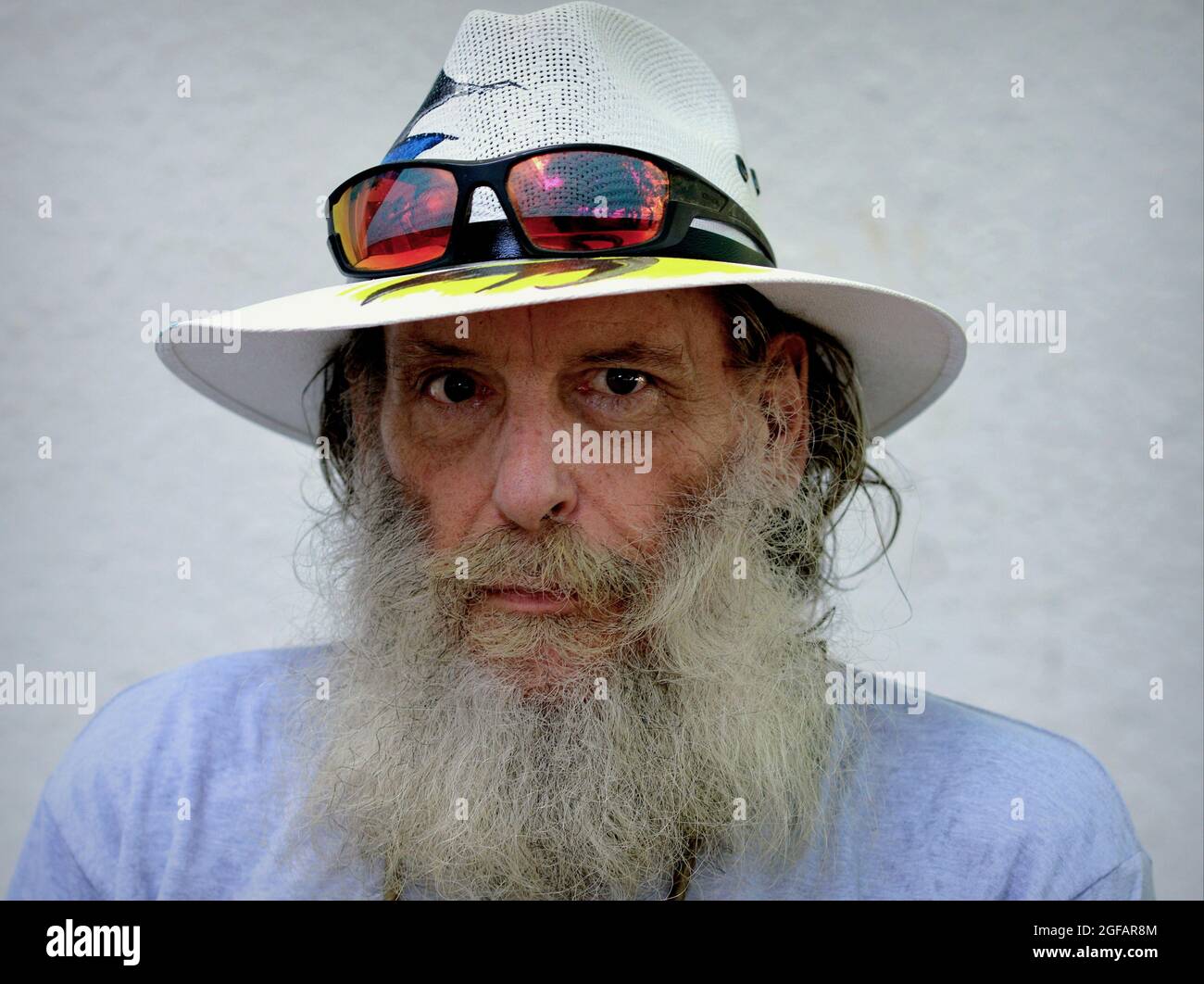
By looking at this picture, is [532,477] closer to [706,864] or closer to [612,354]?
[612,354]

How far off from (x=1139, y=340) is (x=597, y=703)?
1810 mm

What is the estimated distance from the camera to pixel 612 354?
4.77 feet

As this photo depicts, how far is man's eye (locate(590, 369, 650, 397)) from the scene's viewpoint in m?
1.48

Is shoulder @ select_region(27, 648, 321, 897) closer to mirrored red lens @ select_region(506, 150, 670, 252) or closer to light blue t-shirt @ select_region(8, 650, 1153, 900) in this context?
light blue t-shirt @ select_region(8, 650, 1153, 900)

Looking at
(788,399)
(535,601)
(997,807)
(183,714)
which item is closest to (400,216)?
(535,601)

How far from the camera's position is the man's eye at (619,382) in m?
1.48

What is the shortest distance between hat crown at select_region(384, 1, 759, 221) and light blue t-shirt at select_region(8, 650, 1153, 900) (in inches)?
36.5

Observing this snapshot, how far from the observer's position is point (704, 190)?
4.76 ft

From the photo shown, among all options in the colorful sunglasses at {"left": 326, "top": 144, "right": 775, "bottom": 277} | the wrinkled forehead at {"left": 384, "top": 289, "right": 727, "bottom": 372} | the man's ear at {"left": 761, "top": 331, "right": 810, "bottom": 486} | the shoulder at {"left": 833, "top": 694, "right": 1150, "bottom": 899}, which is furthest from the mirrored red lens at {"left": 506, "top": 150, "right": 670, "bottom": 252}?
the shoulder at {"left": 833, "top": 694, "right": 1150, "bottom": 899}

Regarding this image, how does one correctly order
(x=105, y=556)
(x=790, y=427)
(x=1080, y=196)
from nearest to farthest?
(x=790, y=427)
(x=1080, y=196)
(x=105, y=556)

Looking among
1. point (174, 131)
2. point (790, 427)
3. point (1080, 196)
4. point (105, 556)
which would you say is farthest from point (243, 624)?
point (1080, 196)

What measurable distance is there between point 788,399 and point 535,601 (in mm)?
577

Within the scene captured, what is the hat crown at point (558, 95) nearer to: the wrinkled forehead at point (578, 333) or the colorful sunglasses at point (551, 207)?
the colorful sunglasses at point (551, 207)
